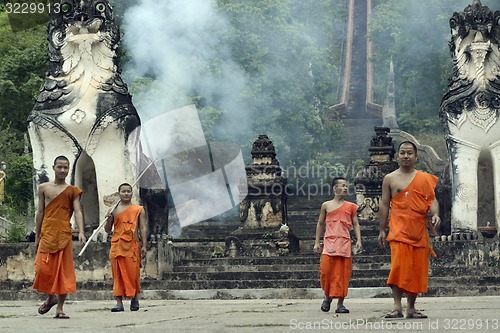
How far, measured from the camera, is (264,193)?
85.5 ft

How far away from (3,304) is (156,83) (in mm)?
16702

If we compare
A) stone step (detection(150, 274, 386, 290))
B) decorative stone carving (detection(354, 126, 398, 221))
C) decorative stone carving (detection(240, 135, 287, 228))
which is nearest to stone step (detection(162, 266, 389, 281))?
stone step (detection(150, 274, 386, 290))

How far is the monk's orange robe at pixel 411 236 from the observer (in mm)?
13250

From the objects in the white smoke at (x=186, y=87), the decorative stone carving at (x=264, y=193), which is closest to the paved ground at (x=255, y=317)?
the decorative stone carving at (x=264, y=193)

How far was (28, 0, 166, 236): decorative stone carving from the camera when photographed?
20.1 meters

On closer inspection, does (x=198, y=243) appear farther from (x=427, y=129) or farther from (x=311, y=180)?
(x=427, y=129)

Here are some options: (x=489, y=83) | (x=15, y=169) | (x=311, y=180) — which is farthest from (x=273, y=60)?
(x=489, y=83)

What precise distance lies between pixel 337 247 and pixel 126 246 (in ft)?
7.76

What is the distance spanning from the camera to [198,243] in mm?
23969

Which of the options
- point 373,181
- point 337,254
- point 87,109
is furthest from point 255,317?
point 373,181

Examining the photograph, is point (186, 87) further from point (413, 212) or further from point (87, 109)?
point (413, 212)

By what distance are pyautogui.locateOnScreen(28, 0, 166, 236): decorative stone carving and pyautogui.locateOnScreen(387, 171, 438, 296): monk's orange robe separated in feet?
24.1

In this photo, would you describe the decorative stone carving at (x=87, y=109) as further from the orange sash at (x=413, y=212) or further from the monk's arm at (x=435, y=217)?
the monk's arm at (x=435, y=217)

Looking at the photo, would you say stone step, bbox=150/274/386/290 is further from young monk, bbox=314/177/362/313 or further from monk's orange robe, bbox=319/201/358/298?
monk's orange robe, bbox=319/201/358/298
